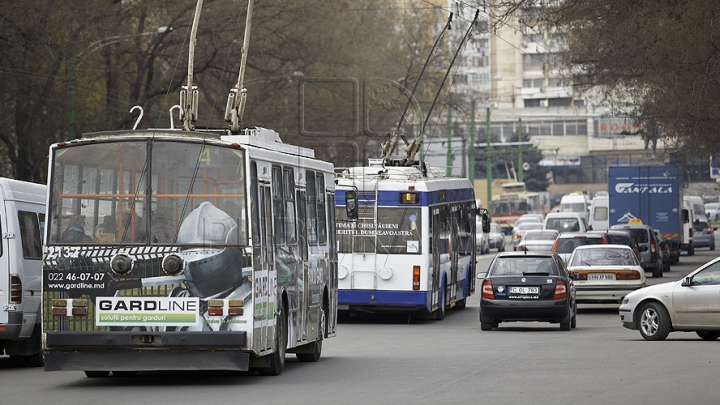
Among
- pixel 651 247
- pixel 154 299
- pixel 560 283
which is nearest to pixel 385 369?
pixel 154 299

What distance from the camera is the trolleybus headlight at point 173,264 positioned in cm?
1302

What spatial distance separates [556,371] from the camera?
48.5 ft

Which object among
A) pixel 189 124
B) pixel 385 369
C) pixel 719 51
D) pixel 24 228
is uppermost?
pixel 719 51

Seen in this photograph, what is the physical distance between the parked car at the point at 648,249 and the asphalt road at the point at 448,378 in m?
20.0

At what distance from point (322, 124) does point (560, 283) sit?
25330 mm

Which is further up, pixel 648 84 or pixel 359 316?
pixel 648 84

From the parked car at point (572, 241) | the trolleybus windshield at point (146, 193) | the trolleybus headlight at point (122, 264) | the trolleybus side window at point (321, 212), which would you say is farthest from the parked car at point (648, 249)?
the trolleybus headlight at point (122, 264)

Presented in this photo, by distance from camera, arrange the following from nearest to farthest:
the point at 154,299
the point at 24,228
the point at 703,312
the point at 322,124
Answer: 1. the point at 154,299
2. the point at 24,228
3. the point at 703,312
4. the point at 322,124

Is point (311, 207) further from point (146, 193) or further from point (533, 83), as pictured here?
point (533, 83)

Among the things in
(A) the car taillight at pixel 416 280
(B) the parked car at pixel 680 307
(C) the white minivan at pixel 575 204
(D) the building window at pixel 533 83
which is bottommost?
(B) the parked car at pixel 680 307

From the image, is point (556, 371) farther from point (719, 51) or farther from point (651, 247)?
point (651, 247)

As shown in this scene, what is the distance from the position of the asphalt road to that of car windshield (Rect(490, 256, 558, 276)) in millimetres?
1739

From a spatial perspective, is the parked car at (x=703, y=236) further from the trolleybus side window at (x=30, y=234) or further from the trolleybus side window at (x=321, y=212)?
the trolleybus side window at (x=30, y=234)

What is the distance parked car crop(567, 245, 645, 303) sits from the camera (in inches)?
1045
